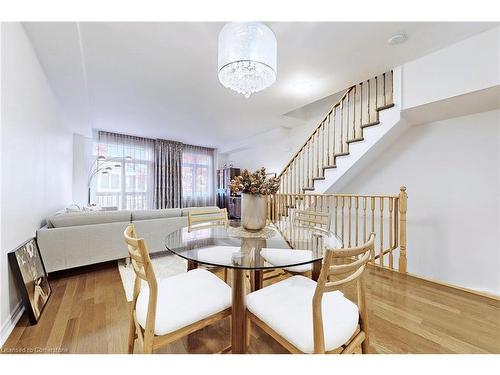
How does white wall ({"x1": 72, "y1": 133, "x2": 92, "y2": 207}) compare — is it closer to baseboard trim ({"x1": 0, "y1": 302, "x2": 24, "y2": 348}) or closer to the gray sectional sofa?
the gray sectional sofa

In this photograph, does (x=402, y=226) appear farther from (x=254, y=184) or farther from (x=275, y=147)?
(x=275, y=147)

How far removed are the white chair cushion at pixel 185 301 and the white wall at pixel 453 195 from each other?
3.31 meters

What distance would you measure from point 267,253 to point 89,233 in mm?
2245

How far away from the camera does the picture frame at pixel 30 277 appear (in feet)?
5.08

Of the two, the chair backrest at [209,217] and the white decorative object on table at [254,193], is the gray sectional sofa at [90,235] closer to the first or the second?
the chair backrest at [209,217]

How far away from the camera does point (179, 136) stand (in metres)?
5.56

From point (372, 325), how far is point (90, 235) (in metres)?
2.92

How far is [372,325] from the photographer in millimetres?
1550

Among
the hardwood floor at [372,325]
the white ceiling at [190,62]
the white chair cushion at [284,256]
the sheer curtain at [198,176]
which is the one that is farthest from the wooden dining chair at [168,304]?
the sheer curtain at [198,176]

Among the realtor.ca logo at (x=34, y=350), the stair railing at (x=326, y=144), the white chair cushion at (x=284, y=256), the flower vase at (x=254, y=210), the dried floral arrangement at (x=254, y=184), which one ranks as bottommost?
the realtor.ca logo at (x=34, y=350)

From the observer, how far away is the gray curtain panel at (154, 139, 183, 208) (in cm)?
589

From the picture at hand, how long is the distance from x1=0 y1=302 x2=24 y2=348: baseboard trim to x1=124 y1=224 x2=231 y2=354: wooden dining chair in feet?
3.27

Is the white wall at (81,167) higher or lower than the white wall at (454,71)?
lower
